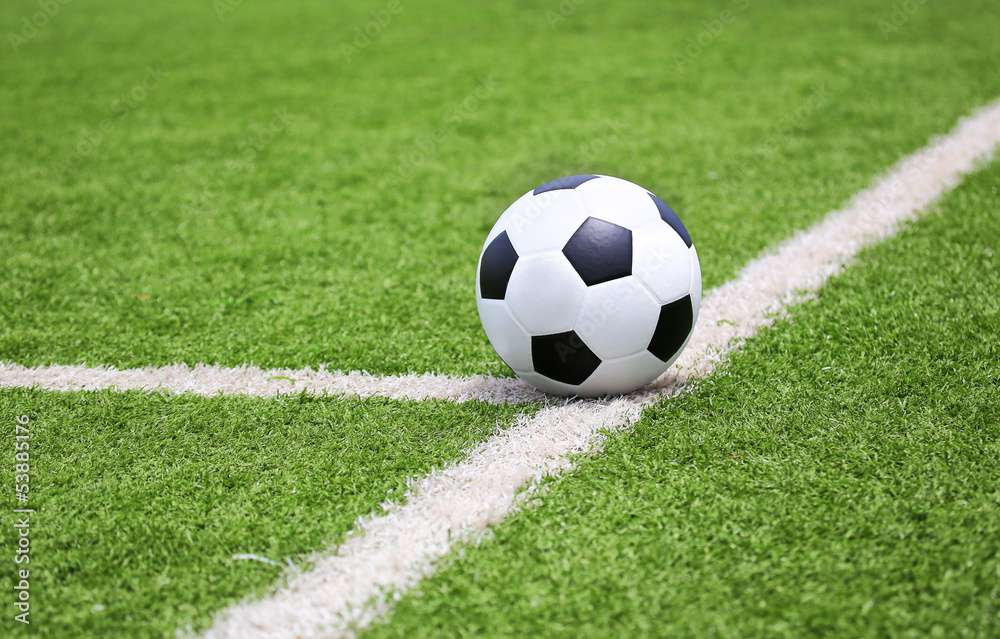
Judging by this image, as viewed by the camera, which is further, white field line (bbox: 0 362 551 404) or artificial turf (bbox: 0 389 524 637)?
white field line (bbox: 0 362 551 404)

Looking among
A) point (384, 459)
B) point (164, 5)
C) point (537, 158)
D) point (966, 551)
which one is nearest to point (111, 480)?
point (384, 459)

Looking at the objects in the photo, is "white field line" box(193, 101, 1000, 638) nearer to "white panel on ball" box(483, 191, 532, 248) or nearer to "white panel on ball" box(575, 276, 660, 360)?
"white panel on ball" box(575, 276, 660, 360)

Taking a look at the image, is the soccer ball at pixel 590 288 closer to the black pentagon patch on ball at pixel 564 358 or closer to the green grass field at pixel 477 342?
the black pentagon patch on ball at pixel 564 358

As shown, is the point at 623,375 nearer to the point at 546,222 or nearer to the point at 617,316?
the point at 617,316

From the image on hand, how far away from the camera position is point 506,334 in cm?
238

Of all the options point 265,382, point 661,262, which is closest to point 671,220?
point 661,262

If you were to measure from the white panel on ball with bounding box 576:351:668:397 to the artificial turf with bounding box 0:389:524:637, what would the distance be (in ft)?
1.02

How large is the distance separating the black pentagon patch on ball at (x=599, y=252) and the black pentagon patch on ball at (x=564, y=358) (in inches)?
7.6

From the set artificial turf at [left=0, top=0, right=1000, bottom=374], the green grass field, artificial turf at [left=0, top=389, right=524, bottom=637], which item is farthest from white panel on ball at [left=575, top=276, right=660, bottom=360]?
artificial turf at [left=0, top=0, right=1000, bottom=374]

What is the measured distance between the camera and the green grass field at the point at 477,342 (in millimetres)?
1761

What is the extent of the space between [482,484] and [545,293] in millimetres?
593

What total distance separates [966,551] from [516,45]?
7618 mm

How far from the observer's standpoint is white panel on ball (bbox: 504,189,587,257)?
7.54ft

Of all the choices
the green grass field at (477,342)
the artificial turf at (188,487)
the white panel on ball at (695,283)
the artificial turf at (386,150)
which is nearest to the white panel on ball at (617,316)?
the white panel on ball at (695,283)
